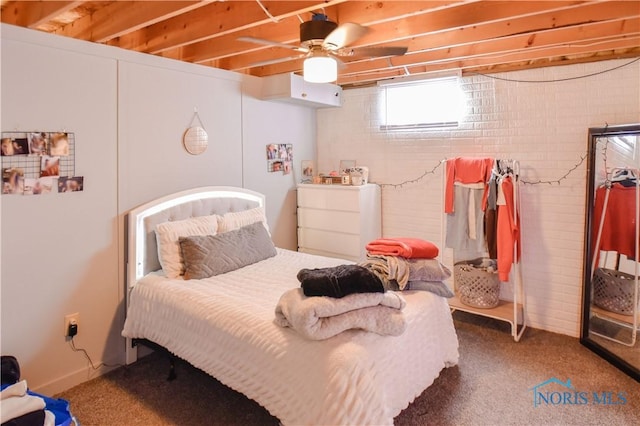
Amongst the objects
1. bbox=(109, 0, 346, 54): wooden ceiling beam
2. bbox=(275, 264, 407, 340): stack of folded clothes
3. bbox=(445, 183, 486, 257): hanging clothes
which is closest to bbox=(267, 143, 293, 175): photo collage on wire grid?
bbox=(109, 0, 346, 54): wooden ceiling beam

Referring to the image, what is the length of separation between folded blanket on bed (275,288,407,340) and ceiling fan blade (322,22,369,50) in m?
1.26

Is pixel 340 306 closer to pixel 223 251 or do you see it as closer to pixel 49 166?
pixel 223 251

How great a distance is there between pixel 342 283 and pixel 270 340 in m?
0.45

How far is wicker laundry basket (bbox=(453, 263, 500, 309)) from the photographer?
3416 millimetres

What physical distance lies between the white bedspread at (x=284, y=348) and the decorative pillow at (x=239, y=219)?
0.46m

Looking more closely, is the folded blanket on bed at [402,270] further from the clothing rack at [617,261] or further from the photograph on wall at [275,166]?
the photograph on wall at [275,166]

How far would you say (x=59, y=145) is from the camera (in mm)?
2488

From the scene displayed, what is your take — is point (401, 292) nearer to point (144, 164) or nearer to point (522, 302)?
point (522, 302)

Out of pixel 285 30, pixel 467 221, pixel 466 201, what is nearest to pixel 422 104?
pixel 466 201

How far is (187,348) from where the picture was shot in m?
2.40

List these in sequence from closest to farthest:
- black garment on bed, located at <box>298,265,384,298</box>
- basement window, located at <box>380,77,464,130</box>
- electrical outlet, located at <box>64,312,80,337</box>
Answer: black garment on bed, located at <box>298,265,384,298</box> < electrical outlet, located at <box>64,312,80,337</box> < basement window, located at <box>380,77,464,130</box>

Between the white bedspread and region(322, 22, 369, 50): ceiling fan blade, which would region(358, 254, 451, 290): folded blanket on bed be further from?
region(322, 22, 369, 50): ceiling fan blade

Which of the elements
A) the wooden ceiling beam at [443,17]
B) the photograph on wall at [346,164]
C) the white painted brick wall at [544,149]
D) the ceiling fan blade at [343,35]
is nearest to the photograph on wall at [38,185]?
the wooden ceiling beam at [443,17]

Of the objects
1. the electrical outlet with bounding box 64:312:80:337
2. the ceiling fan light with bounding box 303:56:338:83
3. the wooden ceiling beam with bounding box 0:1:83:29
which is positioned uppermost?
the wooden ceiling beam with bounding box 0:1:83:29
